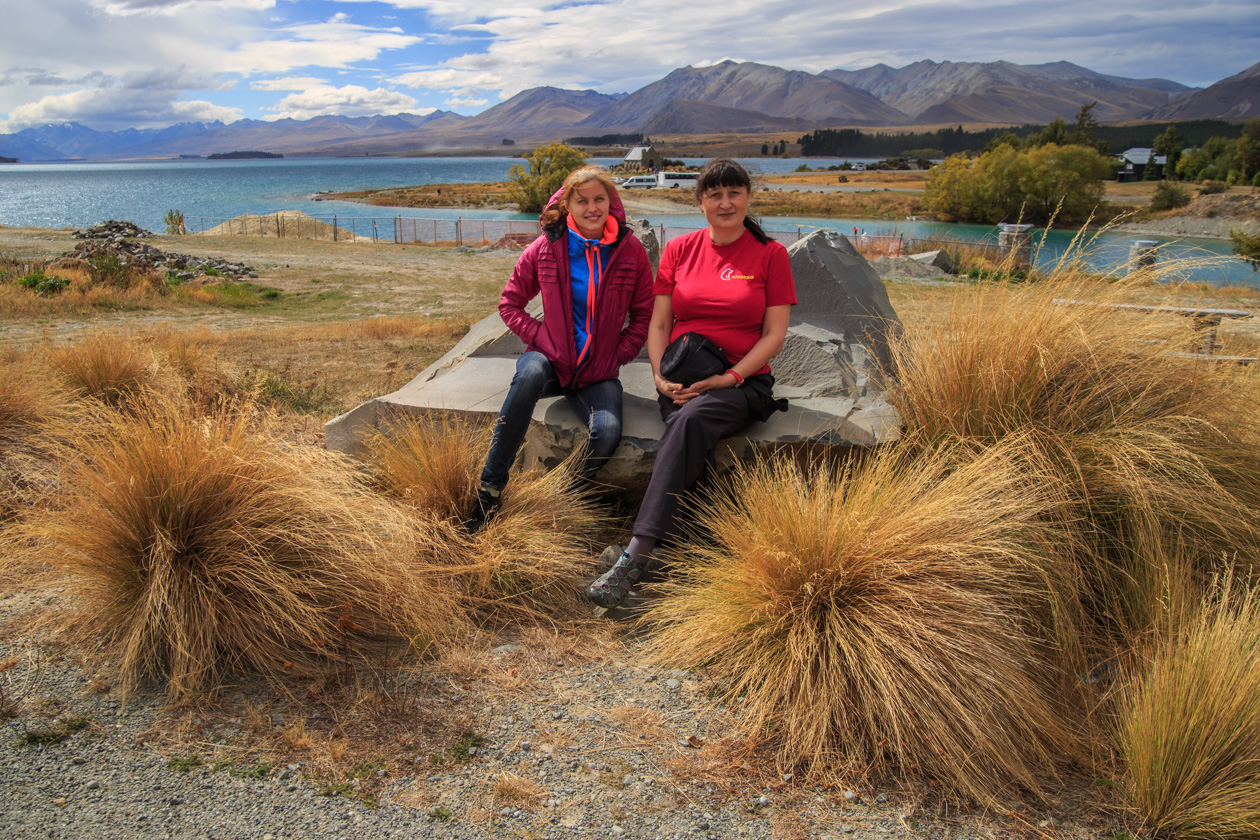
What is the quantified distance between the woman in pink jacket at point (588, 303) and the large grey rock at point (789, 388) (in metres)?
0.16

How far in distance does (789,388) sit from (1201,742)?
8.38 feet

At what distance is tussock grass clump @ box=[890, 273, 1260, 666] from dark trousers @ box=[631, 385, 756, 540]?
2.82 feet

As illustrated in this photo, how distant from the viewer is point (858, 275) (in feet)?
16.3

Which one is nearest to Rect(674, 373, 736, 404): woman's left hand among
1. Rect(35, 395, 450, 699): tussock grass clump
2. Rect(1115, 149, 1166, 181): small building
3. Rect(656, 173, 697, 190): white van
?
Rect(35, 395, 450, 699): tussock grass clump

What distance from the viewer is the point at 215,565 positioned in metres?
2.58

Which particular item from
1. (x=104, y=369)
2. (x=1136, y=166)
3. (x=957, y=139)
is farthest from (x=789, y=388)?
(x=957, y=139)

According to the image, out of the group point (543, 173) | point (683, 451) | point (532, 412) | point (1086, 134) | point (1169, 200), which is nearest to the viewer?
point (683, 451)

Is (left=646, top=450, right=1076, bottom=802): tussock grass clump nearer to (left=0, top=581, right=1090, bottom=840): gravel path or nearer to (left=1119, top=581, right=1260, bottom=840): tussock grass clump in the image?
(left=0, top=581, right=1090, bottom=840): gravel path

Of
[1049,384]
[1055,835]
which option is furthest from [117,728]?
[1049,384]

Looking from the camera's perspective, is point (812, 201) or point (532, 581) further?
point (812, 201)

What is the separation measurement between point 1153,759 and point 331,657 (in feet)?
8.50

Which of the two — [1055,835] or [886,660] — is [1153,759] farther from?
[886,660]

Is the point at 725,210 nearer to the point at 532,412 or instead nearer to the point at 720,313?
the point at 720,313

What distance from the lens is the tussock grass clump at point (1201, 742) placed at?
1971 millimetres
